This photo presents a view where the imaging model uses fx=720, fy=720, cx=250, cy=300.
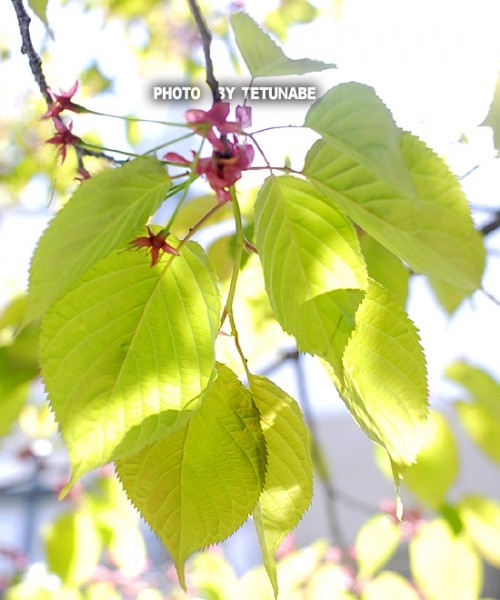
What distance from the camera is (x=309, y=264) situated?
0.96 feet

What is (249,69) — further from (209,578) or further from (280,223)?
(209,578)

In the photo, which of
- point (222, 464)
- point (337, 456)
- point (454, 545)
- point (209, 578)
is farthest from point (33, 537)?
point (222, 464)

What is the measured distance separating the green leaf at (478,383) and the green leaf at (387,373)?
466mm

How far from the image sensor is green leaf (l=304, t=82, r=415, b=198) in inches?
8.8

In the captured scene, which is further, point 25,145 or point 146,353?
point 25,145

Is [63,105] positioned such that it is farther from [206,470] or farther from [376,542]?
[376,542]

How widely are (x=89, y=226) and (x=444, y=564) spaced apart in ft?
2.30

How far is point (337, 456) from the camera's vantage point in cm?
258

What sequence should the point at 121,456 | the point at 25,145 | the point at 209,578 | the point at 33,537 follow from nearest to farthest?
1. the point at 121,456
2. the point at 209,578
3. the point at 25,145
4. the point at 33,537

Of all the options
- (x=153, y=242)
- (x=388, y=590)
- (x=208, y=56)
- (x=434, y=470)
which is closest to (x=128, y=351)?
→ (x=153, y=242)

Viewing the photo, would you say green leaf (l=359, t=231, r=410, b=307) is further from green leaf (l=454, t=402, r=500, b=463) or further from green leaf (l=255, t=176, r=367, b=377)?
green leaf (l=454, t=402, r=500, b=463)

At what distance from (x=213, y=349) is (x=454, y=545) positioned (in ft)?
2.13

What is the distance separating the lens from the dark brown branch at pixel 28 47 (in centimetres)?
39

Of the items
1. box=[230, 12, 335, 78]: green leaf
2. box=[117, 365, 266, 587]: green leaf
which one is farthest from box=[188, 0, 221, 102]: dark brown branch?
box=[117, 365, 266, 587]: green leaf
